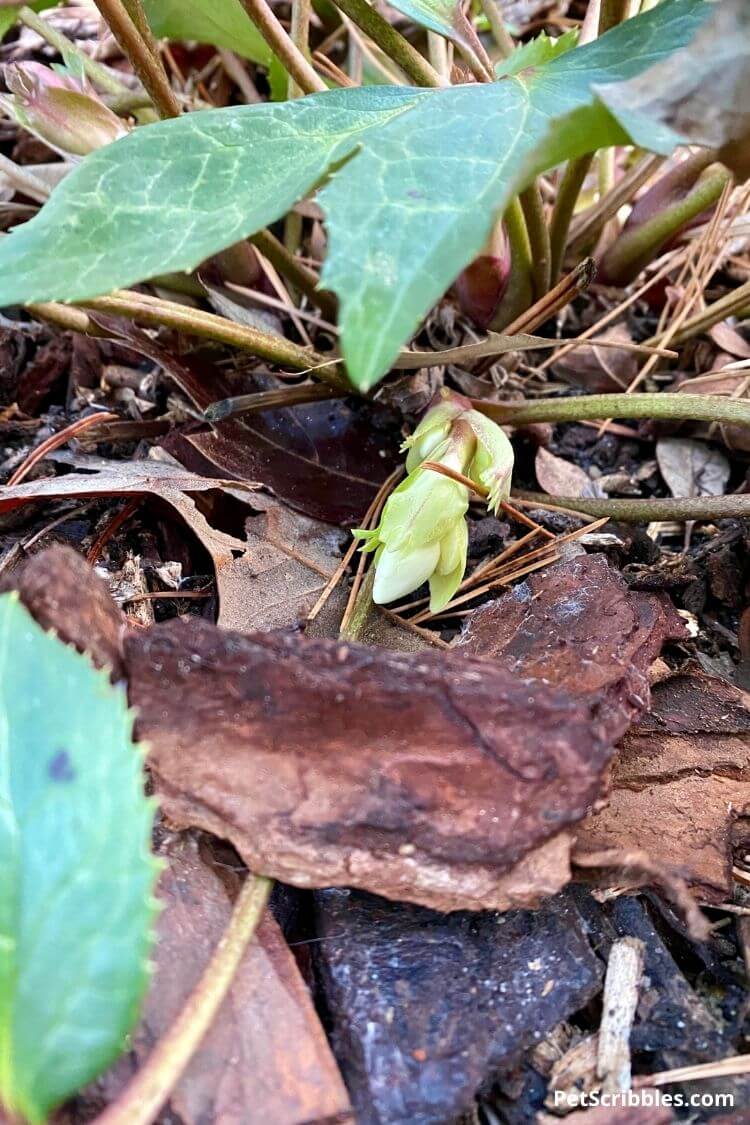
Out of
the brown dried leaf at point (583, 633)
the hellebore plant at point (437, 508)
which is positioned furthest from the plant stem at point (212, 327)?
the brown dried leaf at point (583, 633)

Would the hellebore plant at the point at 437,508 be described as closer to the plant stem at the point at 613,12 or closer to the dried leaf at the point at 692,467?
the dried leaf at the point at 692,467

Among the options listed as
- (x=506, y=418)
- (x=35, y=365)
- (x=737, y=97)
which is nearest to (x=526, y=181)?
(x=737, y=97)

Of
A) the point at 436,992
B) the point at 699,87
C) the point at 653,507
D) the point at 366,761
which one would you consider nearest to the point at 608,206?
the point at 653,507

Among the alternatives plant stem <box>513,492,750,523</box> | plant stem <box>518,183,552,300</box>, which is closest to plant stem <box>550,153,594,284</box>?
plant stem <box>518,183,552,300</box>

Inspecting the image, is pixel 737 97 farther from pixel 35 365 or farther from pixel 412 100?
pixel 35 365

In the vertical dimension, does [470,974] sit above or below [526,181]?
below

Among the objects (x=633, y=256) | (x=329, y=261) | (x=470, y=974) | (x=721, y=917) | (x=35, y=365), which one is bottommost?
(x=721, y=917)
